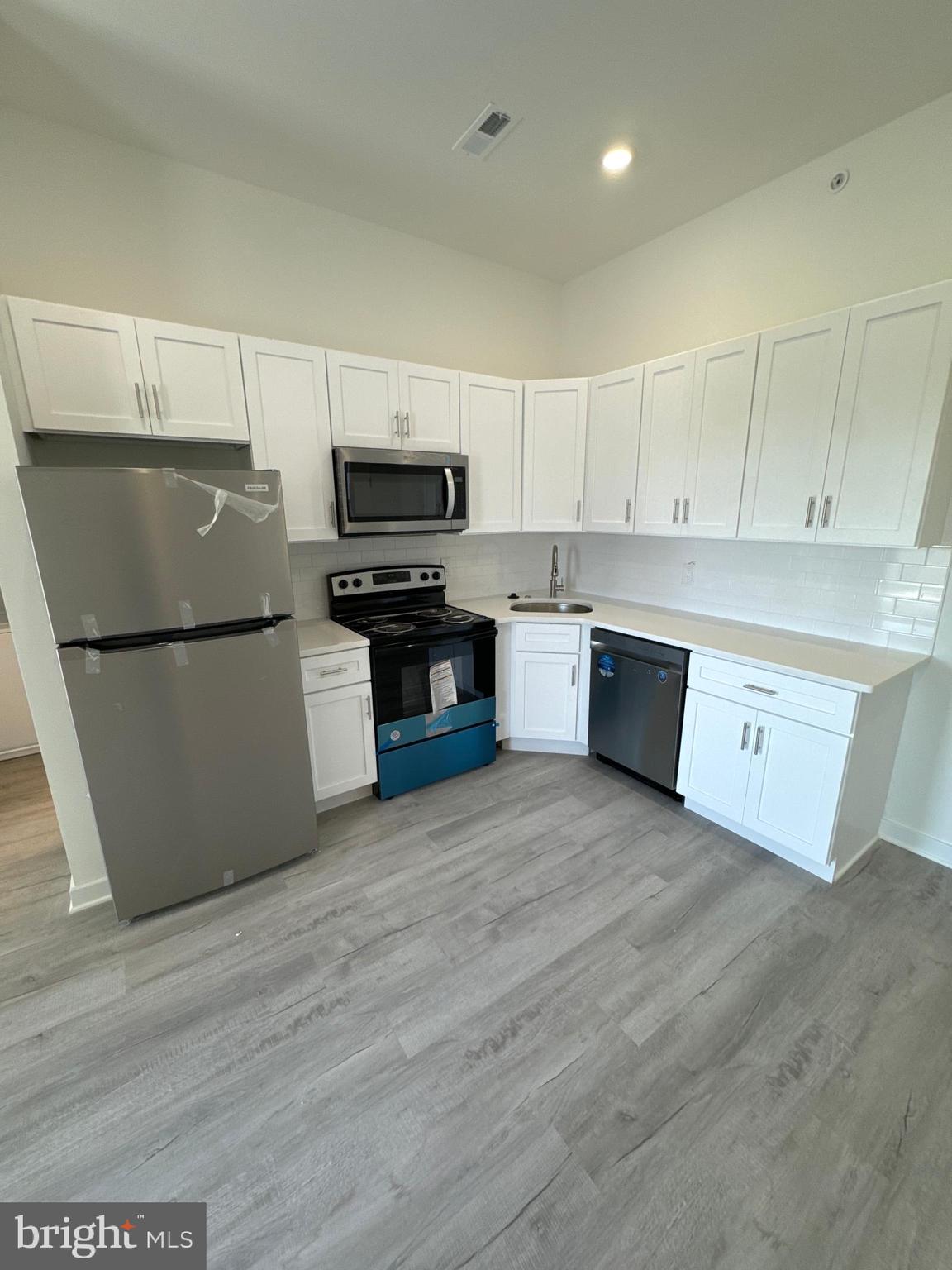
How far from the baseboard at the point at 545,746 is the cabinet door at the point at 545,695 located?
3.3 inches

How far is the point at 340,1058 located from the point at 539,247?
13.6ft

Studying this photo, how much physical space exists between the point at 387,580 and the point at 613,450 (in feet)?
5.35

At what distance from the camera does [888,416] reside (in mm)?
2000

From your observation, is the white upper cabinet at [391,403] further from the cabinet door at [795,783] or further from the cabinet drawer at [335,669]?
the cabinet door at [795,783]

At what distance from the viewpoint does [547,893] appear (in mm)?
2139

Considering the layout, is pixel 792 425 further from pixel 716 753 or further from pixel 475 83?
pixel 475 83

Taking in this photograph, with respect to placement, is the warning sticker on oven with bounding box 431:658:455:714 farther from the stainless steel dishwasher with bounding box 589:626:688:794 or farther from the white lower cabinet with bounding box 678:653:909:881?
the white lower cabinet with bounding box 678:653:909:881

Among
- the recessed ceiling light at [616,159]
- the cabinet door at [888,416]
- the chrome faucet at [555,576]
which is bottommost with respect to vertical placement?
the chrome faucet at [555,576]

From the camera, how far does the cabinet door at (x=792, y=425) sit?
7.04 feet

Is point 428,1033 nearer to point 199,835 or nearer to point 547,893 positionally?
point 547,893

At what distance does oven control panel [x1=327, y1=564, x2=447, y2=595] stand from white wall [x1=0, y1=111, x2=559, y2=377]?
1.29 meters

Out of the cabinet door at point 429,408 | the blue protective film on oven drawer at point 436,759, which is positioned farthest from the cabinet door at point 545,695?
the cabinet door at point 429,408

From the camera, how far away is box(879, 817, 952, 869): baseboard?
2.29 metres

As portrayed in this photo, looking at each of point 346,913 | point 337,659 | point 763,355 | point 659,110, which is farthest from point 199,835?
point 659,110
